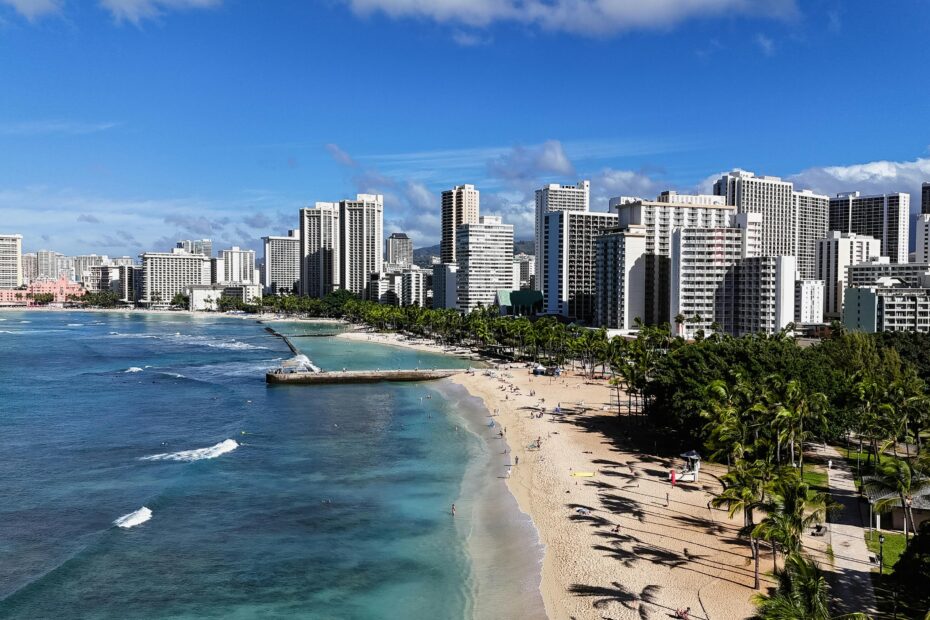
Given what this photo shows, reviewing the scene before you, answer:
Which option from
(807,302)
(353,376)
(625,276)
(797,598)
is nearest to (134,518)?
(797,598)

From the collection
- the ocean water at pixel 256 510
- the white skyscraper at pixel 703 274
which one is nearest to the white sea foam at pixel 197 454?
the ocean water at pixel 256 510

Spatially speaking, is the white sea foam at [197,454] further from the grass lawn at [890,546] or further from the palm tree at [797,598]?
the grass lawn at [890,546]

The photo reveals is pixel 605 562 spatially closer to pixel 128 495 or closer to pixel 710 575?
pixel 710 575

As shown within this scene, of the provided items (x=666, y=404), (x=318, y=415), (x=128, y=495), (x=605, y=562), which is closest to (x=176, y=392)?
(x=318, y=415)

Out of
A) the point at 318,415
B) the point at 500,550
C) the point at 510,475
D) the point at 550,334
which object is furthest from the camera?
the point at 550,334

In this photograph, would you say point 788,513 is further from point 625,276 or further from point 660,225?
point 660,225

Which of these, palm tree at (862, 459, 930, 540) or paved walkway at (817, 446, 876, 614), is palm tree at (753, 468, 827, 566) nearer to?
paved walkway at (817, 446, 876, 614)

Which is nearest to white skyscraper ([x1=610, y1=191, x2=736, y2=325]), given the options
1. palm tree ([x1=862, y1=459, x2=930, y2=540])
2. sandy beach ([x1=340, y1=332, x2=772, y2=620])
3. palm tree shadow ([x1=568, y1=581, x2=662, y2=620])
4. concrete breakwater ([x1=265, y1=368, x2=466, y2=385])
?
concrete breakwater ([x1=265, y1=368, x2=466, y2=385])
